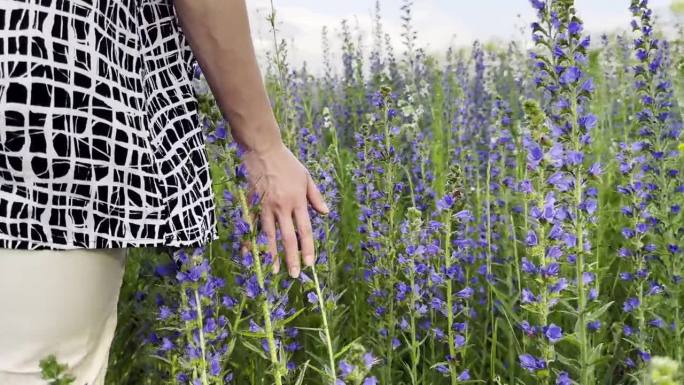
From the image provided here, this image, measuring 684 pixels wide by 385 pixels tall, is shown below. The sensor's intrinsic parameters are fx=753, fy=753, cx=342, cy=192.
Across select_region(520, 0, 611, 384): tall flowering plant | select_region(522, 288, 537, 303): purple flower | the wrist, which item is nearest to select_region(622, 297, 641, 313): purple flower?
select_region(520, 0, 611, 384): tall flowering plant

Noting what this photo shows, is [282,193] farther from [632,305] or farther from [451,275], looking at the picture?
[632,305]

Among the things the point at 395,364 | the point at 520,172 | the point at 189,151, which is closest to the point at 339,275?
the point at 395,364

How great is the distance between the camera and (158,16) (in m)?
1.72

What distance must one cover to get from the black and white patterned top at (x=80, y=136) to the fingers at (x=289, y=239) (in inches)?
10.7

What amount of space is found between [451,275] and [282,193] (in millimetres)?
941

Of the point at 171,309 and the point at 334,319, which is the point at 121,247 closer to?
the point at 171,309

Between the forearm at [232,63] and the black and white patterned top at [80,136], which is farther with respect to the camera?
the forearm at [232,63]

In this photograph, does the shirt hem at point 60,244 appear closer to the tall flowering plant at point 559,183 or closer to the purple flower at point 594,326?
the tall flowering plant at point 559,183

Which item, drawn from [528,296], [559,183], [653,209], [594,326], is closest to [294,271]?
[528,296]

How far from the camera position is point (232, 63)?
1.70m

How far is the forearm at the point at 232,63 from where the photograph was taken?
164 cm

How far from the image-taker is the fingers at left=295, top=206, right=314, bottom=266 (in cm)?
186

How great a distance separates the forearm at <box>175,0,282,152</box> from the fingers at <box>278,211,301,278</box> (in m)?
0.18

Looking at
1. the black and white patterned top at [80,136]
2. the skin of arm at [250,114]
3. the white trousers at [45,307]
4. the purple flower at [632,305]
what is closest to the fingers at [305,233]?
the skin of arm at [250,114]
